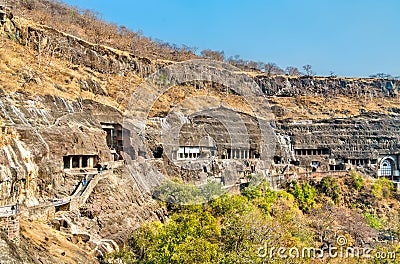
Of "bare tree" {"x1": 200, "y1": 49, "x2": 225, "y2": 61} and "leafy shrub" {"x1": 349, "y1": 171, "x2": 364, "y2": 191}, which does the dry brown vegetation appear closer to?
"bare tree" {"x1": 200, "y1": 49, "x2": 225, "y2": 61}

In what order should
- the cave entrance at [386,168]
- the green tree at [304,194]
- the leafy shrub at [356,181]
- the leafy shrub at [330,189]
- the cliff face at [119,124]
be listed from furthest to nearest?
the cave entrance at [386,168] → the leafy shrub at [356,181] → the leafy shrub at [330,189] → the green tree at [304,194] → the cliff face at [119,124]

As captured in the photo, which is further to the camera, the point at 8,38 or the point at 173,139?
the point at 8,38

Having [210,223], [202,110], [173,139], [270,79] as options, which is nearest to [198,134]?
[173,139]

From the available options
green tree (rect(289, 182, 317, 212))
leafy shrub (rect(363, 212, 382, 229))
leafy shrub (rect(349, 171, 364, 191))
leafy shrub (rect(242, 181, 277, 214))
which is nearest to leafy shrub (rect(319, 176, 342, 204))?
green tree (rect(289, 182, 317, 212))

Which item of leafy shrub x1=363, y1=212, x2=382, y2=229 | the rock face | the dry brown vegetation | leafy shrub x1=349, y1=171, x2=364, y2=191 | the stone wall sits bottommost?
leafy shrub x1=363, y1=212, x2=382, y2=229

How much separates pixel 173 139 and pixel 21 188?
68.8 ft

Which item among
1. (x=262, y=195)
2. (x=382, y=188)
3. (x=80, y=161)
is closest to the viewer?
(x=80, y=161)

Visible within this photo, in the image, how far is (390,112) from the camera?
2788 inches

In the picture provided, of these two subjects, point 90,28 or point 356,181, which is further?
point 90,28

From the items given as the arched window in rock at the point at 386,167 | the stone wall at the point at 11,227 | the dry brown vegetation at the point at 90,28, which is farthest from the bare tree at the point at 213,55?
the stone wall at the point at 11,227

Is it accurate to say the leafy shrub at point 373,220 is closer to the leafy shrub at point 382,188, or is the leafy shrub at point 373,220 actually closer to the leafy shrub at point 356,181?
the leafy shrub at point 382,188

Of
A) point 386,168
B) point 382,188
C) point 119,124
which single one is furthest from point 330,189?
point 119,124

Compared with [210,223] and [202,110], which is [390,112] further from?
[210,223]

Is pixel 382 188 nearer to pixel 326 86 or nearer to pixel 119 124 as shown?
pixel 326 86
